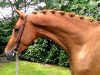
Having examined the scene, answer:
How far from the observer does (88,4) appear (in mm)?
12617

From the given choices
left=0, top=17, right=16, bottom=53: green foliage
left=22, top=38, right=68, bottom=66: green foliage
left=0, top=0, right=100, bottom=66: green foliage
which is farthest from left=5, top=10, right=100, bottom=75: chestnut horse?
left=0, top=17, right=16, bottom=53: green foliage

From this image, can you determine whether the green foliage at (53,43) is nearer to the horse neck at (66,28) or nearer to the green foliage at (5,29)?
the green foliage at (5,29)

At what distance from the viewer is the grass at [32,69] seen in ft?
40.0

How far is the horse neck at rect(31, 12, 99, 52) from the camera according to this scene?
468 centimetres

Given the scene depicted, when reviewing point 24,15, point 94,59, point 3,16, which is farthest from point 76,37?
point 3,16

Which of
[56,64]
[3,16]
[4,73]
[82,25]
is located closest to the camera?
[82,25]

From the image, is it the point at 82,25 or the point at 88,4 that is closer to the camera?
the point at 82,25

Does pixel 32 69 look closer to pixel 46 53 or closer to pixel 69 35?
pixel 46 53

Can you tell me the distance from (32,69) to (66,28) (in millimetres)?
8052

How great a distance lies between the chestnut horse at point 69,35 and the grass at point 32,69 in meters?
7.00

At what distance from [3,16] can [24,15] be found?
1105 centimetres

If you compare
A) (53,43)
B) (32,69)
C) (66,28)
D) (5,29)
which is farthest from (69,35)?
(5,29)

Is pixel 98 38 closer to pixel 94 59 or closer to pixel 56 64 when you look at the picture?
pixel 94 59

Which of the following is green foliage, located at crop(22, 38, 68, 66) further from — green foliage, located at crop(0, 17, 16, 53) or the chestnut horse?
the chestnut horse
